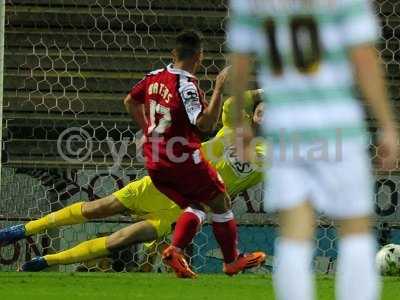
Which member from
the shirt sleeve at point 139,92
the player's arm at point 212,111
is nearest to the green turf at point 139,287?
the player's arm at point 212,111

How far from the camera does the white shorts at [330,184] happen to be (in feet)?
9.14

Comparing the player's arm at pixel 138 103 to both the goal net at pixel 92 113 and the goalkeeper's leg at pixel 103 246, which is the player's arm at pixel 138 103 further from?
the goal net at pixel 92 113

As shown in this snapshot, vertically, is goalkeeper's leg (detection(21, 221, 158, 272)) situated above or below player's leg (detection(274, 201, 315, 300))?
below

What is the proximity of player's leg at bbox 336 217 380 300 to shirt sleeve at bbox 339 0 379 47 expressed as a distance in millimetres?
419

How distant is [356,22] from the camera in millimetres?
2732

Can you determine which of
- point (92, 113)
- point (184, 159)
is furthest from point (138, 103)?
point (92, 113)

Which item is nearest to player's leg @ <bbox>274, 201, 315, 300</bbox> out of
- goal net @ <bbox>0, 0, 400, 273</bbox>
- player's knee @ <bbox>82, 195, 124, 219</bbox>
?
player's knee @ <bbox>82, 195, 124, 219</bbox>

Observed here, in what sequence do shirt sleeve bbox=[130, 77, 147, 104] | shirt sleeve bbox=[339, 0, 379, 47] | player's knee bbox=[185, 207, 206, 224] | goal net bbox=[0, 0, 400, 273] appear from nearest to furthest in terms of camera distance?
1. shirt sleeve bbox=[339, 0, 379, 47]
2. player's knee bbox=[185, 207, 206, 224]
3. shirt sleeve bbox=[130, 77, 147, 104]
4. goal net bbox=[0, 0, 400, 273]

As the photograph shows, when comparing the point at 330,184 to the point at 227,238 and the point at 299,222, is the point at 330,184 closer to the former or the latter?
the point at 299,222

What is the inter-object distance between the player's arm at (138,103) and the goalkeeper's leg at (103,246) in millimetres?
584

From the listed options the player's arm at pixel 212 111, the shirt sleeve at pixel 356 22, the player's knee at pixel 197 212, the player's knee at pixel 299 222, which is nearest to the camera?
the shirt sleeve at pixel 356 22

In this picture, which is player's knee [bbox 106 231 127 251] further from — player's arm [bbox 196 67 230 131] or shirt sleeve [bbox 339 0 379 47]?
shirt sleeve [bbox 339 0 379 47]

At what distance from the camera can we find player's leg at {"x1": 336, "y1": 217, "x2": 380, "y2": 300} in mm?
2787

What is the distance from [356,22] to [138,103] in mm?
4210
